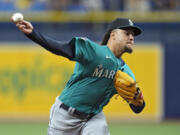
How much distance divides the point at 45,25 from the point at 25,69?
1209mm

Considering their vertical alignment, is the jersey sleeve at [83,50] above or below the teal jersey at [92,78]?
above

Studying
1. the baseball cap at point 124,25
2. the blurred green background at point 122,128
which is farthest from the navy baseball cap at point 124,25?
the blurred green background at point 122,128

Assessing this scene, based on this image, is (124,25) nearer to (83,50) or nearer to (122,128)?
(83,50)

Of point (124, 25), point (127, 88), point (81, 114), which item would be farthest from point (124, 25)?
point (81, 114)

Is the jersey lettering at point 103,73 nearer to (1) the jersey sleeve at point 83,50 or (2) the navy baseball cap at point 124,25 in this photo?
(1) the jersey sleeve at point 83,50

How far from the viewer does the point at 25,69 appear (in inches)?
516

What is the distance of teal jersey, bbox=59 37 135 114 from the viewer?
5.67 meters

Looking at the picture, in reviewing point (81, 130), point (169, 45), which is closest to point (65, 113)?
point (81, 130)

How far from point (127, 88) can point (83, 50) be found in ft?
2.80

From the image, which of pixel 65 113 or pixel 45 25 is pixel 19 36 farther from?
pixel 65 113

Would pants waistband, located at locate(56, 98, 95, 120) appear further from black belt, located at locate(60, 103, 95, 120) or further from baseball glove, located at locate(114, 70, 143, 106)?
baseball glove, located at locate(114, 70, 143, 106)

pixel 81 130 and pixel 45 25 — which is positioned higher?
pixel 45 25

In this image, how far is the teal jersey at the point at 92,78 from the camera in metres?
5.67

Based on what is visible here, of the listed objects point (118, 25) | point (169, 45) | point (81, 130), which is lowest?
point (81, 130)
